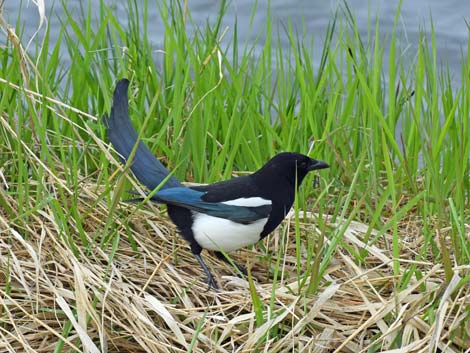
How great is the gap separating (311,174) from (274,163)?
287mm

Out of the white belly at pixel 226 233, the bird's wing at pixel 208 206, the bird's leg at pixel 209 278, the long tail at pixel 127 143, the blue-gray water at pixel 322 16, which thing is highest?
the long tail at pixel 127 143

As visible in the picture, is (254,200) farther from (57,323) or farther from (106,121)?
(57,323)

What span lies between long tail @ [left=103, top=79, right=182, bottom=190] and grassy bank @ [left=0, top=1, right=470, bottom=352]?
6cm

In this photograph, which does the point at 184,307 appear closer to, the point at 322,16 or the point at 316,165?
the point at 316,165

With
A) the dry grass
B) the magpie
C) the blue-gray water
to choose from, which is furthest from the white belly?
the blue-gray water

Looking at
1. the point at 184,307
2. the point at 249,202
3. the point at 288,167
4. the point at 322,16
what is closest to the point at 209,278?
the point at 184,307

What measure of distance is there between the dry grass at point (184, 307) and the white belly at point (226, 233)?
11cm

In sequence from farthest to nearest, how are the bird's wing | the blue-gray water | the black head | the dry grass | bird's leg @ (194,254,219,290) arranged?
the blue-gray water → the black head → the bird's wing → bird's leg @ (194,254,219,290) → the dry grass

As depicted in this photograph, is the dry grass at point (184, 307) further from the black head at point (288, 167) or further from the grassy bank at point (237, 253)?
the black head at point (288, 167)

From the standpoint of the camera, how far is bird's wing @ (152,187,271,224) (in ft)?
10.5

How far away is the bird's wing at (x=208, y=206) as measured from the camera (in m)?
3.19

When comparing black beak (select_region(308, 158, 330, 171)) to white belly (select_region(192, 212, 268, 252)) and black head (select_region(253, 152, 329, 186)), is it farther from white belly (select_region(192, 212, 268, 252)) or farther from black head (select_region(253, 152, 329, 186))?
white belly (select_region(192, 212, 268, 252))

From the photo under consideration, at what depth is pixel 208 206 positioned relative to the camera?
3.24m

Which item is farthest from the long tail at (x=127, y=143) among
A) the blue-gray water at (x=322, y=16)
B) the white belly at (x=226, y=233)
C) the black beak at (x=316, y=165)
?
the blue-gray water at (x=322, y=16)
